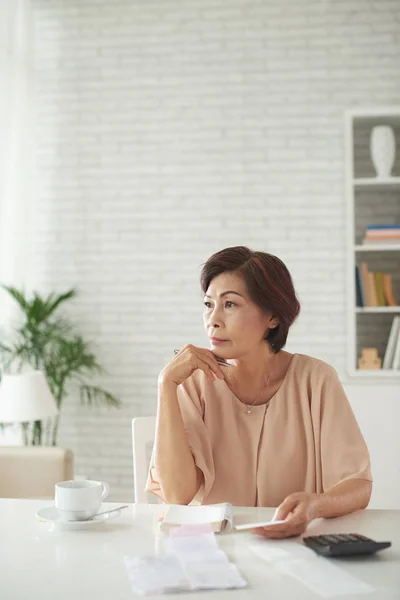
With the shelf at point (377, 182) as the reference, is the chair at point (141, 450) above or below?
below

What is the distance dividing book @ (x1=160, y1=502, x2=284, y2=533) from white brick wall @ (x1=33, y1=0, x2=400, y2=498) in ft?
8.56

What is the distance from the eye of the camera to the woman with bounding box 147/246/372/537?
168 cm

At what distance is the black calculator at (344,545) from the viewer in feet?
3.83

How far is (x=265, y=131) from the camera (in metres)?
4.02

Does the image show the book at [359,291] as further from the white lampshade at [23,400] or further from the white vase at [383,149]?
the white lampshade at [23,400]

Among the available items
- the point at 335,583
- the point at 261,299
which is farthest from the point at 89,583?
the point at 261,299

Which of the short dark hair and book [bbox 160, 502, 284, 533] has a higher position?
the short dark hair

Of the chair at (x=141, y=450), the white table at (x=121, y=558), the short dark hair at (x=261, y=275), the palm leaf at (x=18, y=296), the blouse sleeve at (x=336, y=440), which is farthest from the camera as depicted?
the palm leaf at (x=18, y=296)

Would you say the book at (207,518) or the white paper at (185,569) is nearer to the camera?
the white paper at (185,569)

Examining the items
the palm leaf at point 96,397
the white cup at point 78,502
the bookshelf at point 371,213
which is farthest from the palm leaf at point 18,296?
the white cup at point 78,502

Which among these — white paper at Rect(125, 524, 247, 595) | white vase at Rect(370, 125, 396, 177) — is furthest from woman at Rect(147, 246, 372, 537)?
white vase at Rect(370, 125, 396, 177)

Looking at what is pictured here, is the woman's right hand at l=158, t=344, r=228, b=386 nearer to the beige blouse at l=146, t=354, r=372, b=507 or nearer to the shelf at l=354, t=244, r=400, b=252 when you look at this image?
the beige blouse at l=146, t=354, r=372, b=507

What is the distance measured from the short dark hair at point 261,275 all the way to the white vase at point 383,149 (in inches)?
81.4

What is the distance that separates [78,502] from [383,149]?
2847 millimetres
